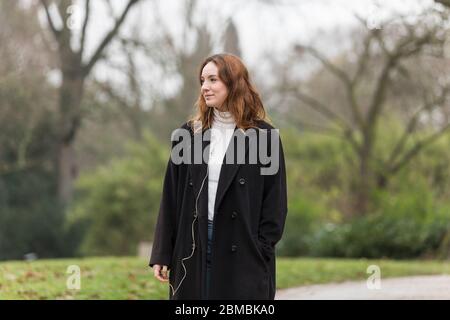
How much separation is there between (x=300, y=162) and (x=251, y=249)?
824 inches

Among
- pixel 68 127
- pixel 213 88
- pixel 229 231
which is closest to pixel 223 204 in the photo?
pixel 229 231

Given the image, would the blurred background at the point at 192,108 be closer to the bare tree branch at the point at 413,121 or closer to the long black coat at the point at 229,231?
the bare tree branch at the point at 413,121

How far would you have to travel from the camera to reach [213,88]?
480 cm

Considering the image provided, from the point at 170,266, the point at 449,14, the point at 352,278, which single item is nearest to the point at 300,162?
the point at 449,14

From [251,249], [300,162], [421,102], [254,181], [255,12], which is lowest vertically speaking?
[251,249]

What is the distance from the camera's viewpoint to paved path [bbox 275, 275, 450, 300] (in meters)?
8.15

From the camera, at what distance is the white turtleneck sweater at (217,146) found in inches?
185

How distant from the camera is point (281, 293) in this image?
9.05 meters

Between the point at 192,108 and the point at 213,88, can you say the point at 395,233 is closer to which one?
the point at 192,108

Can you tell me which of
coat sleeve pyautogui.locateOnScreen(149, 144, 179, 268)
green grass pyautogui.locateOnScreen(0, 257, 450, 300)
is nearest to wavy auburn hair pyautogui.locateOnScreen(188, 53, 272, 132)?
coat sleeve pyautogui.locateOnScreen(149, 144, 179, 268)

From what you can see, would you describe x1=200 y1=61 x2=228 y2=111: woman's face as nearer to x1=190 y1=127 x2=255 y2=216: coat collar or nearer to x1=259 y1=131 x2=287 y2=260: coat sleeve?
x1=190 y1=127 x2=255 y2=216: coat collar

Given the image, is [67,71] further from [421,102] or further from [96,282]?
[96,282]

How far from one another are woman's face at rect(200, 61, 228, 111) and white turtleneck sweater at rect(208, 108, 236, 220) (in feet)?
0.34

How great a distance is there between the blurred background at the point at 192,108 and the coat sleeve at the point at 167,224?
12.0m
